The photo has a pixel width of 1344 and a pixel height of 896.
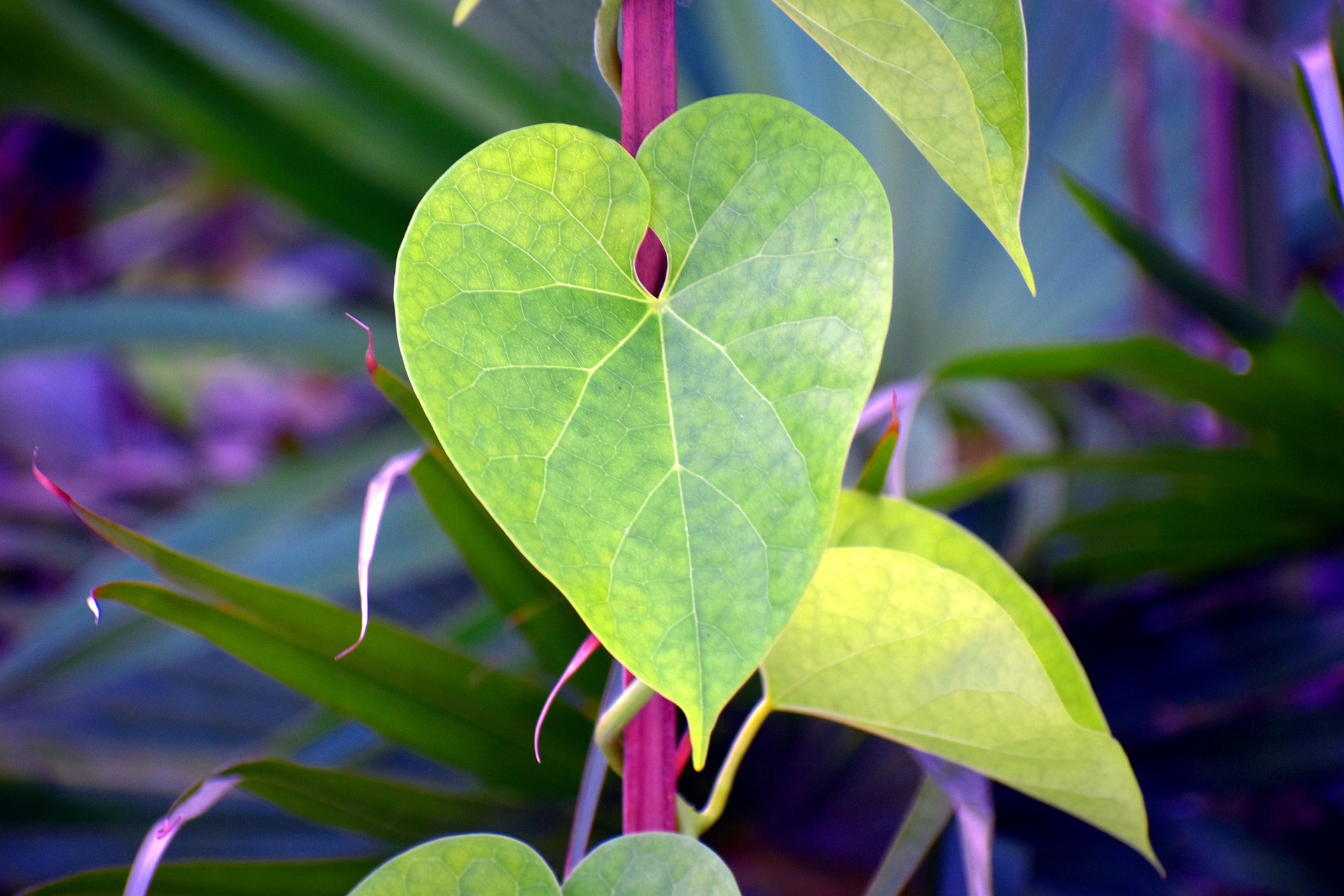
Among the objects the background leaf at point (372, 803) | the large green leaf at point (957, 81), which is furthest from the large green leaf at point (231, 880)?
the large green leaf at point (957, 81)

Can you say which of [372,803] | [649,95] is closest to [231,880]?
[372,803]

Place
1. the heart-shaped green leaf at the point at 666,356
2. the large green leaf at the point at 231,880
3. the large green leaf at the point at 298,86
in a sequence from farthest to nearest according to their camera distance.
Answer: the large green leaf at the point at 298,86 → the large green leaf at the point at 231,880 → the heart-shaped green leaf at the point at 666,356

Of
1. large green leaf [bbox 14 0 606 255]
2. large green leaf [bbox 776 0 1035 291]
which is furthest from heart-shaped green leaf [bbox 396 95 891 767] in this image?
large green leaf [bbox 14 0 606 255]

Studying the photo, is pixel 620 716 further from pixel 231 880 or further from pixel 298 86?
pixel 298 86

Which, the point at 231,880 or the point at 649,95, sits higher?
the point at 649,95

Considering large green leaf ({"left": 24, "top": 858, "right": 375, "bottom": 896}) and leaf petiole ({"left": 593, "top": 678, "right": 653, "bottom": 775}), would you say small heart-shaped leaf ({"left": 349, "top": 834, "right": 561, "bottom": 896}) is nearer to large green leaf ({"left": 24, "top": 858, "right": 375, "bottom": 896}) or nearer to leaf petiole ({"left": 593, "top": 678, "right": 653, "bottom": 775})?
leaf petiole ({"left": 593, "top": 678, "right": 653, "bottom": 775})

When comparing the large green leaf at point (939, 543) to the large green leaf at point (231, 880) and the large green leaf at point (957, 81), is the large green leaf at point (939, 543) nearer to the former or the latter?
the large green leaf at point (957, 81)
